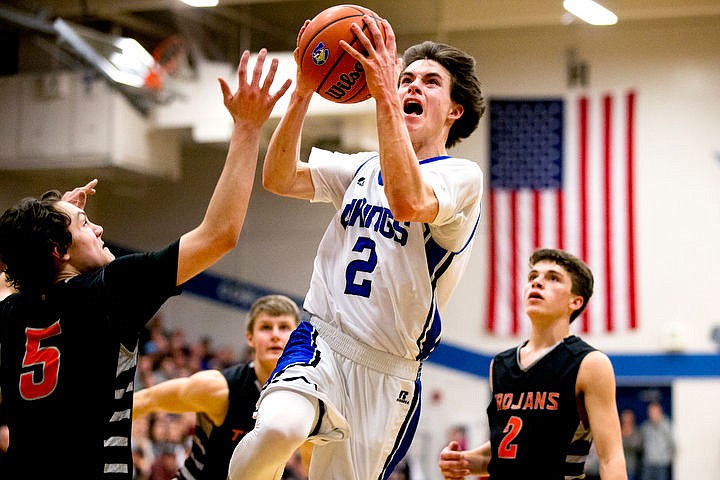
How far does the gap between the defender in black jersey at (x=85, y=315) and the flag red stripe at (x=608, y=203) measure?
12106 millimetres

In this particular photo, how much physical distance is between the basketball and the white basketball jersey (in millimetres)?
420

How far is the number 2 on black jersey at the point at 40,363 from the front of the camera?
11.0ft

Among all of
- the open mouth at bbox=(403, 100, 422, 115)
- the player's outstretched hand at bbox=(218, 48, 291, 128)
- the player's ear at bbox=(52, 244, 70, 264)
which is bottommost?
the player's ear at bbox=(52, 244, 70, 264)

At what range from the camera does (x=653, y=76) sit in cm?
1512

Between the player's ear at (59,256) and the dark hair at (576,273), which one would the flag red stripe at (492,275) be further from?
the player's ear at (59,256)

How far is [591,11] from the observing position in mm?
12711

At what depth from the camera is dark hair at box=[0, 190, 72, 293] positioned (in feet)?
11.0

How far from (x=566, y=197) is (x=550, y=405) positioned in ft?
34.5

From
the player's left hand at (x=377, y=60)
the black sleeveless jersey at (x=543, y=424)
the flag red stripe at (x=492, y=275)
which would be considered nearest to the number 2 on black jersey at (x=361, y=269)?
the player's left hand at (x=377, y=60)

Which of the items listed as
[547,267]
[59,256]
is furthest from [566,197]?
[59,256]

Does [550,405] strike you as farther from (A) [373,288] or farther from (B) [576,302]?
(A) [373,288]

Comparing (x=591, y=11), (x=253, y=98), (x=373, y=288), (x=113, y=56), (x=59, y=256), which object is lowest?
(x=373, y=288)

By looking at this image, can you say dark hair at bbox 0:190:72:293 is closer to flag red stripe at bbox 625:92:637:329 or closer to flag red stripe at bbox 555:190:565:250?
flag red stripe at bbox 555:190:565:250

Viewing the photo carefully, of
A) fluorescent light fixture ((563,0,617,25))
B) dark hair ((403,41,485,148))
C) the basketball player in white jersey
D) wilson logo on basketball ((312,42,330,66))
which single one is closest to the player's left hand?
the basketball player in white jersey
